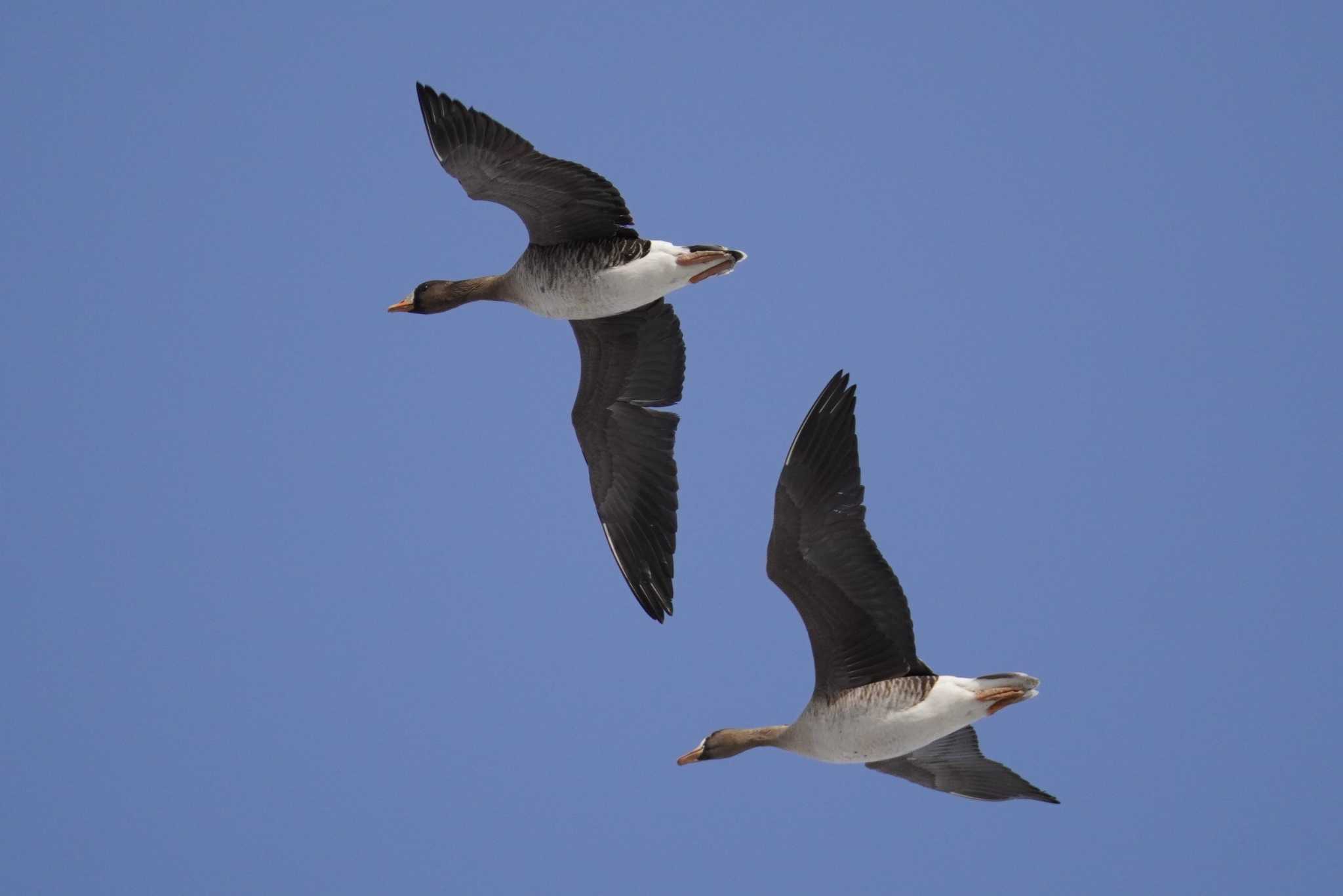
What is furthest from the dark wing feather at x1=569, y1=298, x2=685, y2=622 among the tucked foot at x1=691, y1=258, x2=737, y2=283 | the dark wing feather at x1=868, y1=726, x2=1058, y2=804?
the dark wing feather at x1=868, y1=726, x2=1058, y2=804

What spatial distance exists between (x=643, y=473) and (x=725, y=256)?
7.72 ft

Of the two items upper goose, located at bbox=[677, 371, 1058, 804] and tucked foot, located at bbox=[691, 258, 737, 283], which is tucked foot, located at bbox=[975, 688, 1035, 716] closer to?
upper goose, located at bbox=[677, 371, 1058, 804]

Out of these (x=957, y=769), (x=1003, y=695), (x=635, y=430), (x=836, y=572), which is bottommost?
(x=957, y=769)

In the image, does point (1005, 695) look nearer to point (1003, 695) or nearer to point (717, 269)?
point (1003, 695)

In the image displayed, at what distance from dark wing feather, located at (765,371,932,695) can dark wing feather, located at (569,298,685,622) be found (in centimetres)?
254

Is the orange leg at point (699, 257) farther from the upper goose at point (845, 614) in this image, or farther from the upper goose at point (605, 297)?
the upper goose at point (845, 614)

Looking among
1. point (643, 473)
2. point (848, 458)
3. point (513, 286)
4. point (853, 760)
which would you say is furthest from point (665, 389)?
point (853, 760)

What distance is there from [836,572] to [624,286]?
2898mm

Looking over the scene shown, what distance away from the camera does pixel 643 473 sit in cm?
1433

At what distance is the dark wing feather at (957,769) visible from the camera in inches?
489

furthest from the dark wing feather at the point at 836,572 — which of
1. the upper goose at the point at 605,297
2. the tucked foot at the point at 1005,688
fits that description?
the upper goose at the point at 605,297

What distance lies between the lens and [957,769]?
1252 cm

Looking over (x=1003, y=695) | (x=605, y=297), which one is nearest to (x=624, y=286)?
(x=605, y=297)

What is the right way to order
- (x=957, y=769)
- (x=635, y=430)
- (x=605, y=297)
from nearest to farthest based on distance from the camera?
(x=957, y=769) < (x=605, y=297) < (x=635, y=430)
